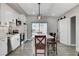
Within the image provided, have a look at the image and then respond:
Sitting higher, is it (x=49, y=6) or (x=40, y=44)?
(x=49, y=6)

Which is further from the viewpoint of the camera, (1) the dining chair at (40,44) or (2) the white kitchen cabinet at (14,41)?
(2) the white kitchen cabinet at (14,41)

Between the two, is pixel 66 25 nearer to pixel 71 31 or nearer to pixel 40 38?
pixel 71 31

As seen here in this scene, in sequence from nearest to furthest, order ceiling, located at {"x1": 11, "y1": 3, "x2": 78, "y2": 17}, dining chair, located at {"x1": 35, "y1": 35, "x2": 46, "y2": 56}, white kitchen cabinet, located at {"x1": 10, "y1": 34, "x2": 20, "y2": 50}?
dining chair, located at {"x1": 35, "y1": 35, "x2": 46, "y2": 56} < white kitchen cabinet, located at {"x1": 10, "y1": 34, "x2": 20, "y2": 50} < ceiling, located at {"x1": 11, "y1": 3, "x2": 78, "y2": 17}

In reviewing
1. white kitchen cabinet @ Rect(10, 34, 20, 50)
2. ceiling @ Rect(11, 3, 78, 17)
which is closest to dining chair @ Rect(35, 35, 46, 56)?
white kitchen cabinet @ Rect(10, 34, 20, 50)

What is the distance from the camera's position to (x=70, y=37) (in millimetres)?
7684

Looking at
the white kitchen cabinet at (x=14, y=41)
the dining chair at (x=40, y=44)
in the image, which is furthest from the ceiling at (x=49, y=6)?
the dining chair at (x=40, y=44)

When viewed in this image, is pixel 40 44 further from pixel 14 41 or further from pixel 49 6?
pixel 49 6

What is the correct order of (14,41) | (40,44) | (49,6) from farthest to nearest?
(49,6) → (14,41) → (40,44)

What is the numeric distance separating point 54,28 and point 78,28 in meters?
5.42

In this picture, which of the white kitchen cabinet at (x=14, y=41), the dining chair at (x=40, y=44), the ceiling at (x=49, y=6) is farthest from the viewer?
the ceiling at (x=49, y=6)

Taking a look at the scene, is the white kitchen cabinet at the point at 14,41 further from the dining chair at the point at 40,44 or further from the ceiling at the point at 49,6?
the ceiling at the point at 49,6

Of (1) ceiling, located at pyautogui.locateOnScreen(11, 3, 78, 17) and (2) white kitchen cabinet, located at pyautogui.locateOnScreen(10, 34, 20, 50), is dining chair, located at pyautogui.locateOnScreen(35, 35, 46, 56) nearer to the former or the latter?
(2) white kitchen cabinet, located at pyautogui.locateOnScreen(10, 34, 20, 50)

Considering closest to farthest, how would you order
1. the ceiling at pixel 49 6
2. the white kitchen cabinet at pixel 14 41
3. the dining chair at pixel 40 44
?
the dining chair at pixel 40 44 → the white kitchen cabinet at pixel 14 41 → the ceiling at pixel 49 6

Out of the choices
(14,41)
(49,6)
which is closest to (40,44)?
(14,41)
